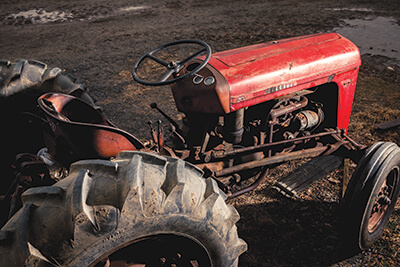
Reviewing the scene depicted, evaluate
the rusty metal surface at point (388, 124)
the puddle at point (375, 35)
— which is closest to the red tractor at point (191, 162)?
the rusty metal surface at point (388, 124)

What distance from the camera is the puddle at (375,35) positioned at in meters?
6.54

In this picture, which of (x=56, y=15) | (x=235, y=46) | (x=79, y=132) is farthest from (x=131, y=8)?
(x=79, y=132)

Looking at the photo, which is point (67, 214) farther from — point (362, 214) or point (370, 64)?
point (370, 64)

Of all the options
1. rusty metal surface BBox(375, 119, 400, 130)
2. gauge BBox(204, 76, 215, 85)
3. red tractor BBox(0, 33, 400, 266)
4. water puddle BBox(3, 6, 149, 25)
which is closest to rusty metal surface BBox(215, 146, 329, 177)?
red tractor BBox(0, 33, 400, 266)

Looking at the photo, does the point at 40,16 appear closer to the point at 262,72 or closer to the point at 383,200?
the point at 262,72

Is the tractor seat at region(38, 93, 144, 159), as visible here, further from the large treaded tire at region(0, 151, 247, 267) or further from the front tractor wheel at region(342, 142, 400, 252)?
the front tractor wheel at region(342, 142, 400, 252)

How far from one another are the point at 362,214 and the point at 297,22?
708cm

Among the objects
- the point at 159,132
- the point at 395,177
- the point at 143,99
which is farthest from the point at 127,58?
the point at 395,177

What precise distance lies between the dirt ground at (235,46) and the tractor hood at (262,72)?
123 centimetres

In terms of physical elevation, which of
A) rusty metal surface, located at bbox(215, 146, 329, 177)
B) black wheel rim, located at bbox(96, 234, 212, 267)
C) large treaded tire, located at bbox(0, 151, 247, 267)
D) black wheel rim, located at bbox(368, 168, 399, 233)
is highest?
large treaded tire, located at bbox(0, 151, 247, 267)

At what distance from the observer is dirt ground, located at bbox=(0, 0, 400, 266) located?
8.79 ft

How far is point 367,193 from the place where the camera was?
2.30 metres

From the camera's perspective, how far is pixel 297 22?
8.25 meters

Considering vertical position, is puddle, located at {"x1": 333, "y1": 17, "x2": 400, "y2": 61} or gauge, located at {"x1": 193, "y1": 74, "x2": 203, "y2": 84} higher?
gauge, located at {"x1": 193, "y1": 74, "x2": 203, "y2": 84}
